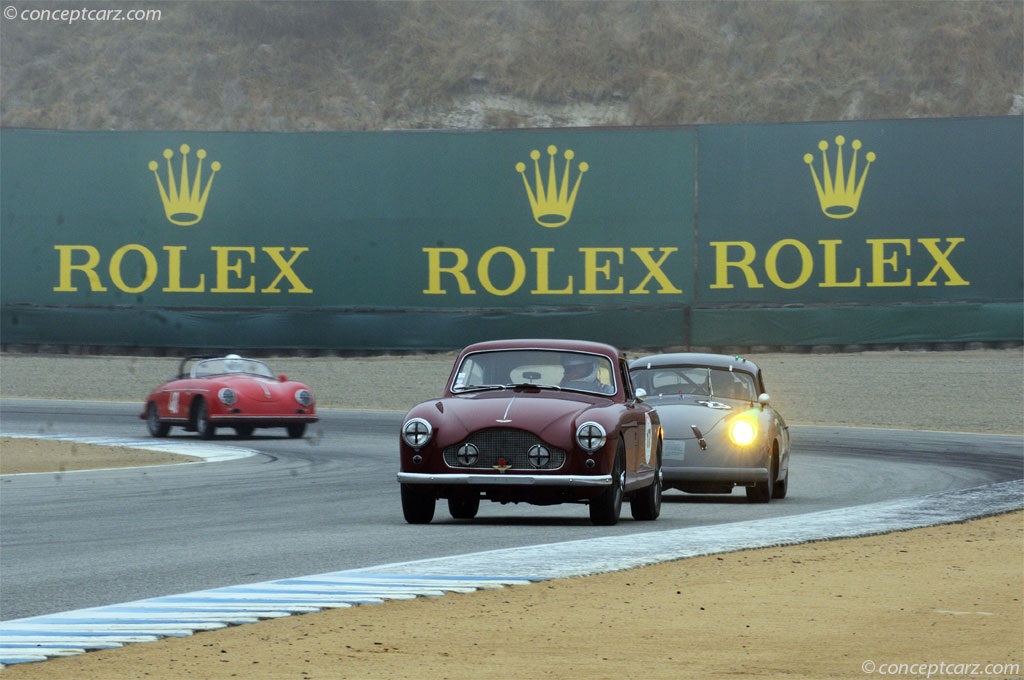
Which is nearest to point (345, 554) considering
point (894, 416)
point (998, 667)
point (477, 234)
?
point (998, 667)

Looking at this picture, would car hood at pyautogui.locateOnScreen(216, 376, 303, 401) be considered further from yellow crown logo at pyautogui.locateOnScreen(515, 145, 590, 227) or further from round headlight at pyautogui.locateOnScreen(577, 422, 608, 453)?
yellow crown logo at pyautogui.locateOnScreen(515, 145, 590, 227)

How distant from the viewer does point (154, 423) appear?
2419cm

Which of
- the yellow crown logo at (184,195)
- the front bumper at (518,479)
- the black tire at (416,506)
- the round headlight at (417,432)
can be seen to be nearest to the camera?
the front bumper at (518,479)

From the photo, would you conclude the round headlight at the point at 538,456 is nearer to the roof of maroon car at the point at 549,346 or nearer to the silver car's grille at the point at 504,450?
the silver car's grille at the point at 504,450

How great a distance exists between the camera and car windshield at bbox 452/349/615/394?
41.7 feet

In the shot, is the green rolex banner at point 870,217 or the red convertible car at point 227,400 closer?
the red convertible car at point 227,400

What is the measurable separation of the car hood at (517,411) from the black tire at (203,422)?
1169cm

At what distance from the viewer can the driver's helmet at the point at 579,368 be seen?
1277 cm

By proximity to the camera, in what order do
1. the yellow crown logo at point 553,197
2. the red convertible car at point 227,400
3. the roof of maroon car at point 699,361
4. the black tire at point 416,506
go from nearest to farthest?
the black tire at point 416,506 < the roof of maroon car at point 699,361 < the red convertible car at point 227,400 < the yellow crown logo at point 553,197

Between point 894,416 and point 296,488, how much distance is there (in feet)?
57.3

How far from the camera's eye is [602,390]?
12.7m

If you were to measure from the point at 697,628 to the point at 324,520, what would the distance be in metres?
5.95

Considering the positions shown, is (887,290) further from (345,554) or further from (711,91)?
(345,554)

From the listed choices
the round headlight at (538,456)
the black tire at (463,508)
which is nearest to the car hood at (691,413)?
the black tire at (463,508)
